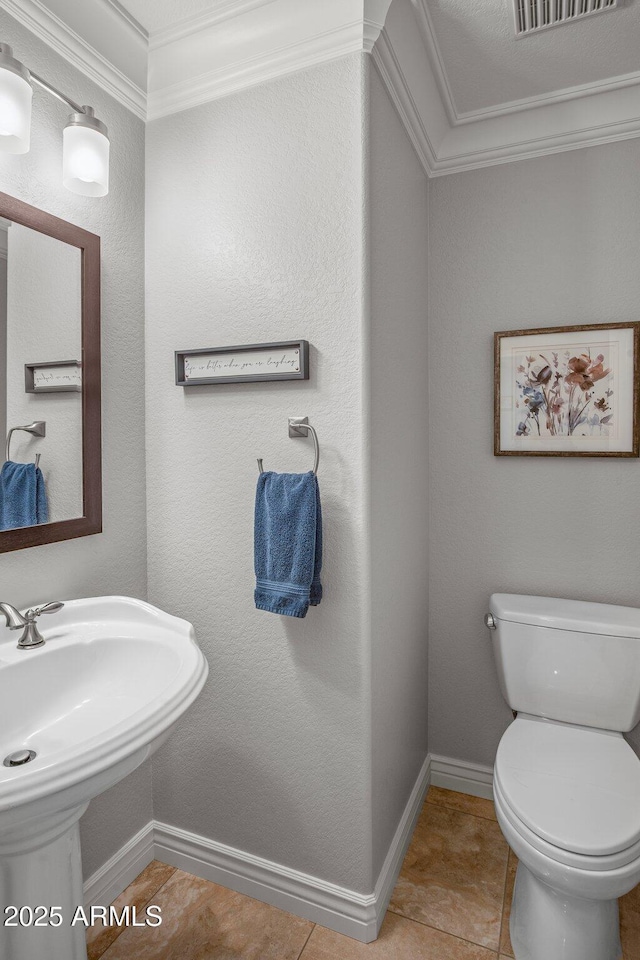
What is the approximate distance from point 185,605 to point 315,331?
0.93 m

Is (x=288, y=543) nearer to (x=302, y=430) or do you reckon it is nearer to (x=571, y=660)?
(x=302, y=430)

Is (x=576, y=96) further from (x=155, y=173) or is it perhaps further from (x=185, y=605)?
(x=185, y=605)

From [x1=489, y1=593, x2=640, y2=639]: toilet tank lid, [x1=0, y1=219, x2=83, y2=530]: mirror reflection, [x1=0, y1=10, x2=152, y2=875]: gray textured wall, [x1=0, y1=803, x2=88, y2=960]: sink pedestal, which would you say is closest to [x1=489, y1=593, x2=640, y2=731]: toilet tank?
[x1=489, y1=593, x2=640, y2=639]: toilet tank lid

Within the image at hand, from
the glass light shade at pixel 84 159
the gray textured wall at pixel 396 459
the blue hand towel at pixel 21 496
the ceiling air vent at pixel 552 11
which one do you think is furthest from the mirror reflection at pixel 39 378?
the ceiling air vent at pixel 552 11

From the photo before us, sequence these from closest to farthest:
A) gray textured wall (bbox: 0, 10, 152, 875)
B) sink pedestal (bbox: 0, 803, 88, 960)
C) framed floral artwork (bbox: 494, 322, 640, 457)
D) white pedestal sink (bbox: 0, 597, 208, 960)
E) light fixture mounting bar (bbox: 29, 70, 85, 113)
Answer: white pedestal sink (bbox: 0, 597, 208, 960) → sink pedestal (bbox: 0, 803, 88, 960) → light fixture mounting bar (bbox: 29, 70, 85, 113) → gray textured wall (bbox: 0, 10, 152, 875) → framed floral artwork (bbox: 494, 322, 640, 457)

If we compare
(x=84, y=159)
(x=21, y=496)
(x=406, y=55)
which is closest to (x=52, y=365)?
(x=21, y=496)

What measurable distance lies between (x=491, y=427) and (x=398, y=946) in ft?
5.37

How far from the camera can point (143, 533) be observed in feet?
5.60

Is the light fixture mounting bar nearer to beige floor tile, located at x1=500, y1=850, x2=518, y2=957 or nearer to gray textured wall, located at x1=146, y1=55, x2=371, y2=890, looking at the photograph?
gray textured wall, located at x1=146, y1=55, x2=371, y2=890

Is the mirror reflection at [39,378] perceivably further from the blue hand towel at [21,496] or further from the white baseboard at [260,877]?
the white baseboard at [260,877]

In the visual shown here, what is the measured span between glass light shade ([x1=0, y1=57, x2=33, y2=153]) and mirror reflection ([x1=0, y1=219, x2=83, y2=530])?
6.9 inches

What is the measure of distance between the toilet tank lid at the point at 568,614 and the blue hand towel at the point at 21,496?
4.85 feet

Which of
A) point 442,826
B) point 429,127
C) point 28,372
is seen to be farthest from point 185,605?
point 429,127

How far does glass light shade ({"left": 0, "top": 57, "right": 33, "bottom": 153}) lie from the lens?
3.66 ft
